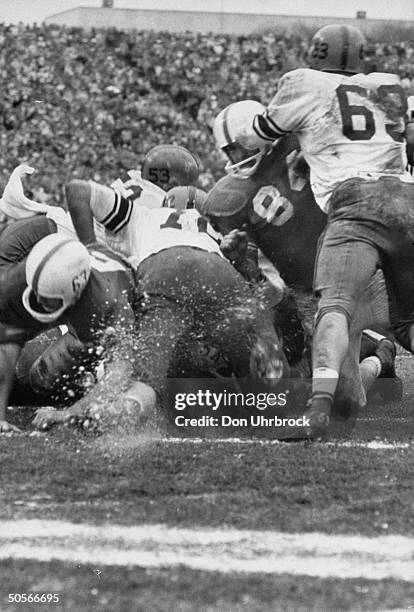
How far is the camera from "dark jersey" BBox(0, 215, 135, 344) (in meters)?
3.95

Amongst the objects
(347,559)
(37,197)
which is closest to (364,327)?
(347,559)

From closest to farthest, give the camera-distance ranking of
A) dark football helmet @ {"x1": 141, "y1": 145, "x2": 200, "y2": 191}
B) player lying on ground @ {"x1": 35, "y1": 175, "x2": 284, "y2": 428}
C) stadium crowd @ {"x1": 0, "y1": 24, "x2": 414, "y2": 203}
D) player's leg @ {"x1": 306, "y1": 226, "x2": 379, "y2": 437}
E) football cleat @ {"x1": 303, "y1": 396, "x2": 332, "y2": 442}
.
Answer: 1. football cleat @ {"x1": 303, "y1": 396, "x2": 332, "y2": 442}
2. player's leg @ {"x1": 306, "y1": 226, "x2": 379, "y2": 437}
3. player lying on ground @ {"x1": 35, "y1": 175, "x2": 284, "y2": 428}
4. dark football helmet @ {"x1": 141, "y1": 145, "x2": 200, "y2": 191}
5. stadium crowd @ {"x1": 0, "y1": 24, "x2": 414, "y2": 203}

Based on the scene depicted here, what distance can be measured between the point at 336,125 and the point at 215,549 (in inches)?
94.6

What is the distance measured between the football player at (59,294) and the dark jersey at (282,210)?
801 millimetres

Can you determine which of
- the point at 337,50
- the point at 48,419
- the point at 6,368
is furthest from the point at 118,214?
the point at 337,50

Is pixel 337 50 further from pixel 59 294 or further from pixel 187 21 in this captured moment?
pixel 187 21

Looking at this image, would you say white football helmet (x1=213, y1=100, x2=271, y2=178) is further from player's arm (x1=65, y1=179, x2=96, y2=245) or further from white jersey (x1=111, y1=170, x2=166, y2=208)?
player's arm (x1=65, y1=179, x2=96, y2=245)

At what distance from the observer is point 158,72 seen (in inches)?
→ 557

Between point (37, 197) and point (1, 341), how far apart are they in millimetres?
8123

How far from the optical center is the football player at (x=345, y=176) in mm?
3925

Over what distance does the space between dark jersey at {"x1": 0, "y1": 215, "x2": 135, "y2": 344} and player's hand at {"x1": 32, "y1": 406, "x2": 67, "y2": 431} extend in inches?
11.1

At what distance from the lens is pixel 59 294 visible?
3.81 m

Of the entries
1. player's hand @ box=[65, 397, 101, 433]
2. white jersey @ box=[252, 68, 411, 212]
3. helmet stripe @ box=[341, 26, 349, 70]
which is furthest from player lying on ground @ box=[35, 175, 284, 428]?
helmet stripe @ box=[341, 26, 349, 70]

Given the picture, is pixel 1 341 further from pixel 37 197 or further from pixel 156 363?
pixel 37 197
